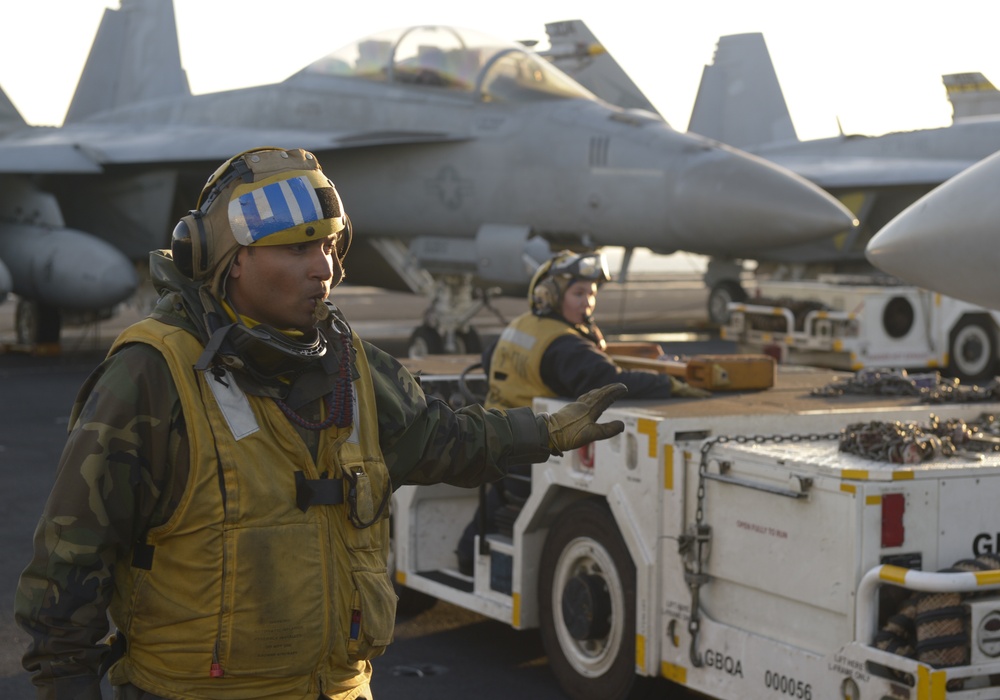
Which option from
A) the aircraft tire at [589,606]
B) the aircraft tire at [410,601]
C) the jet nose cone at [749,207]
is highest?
the jet nose cone at [749,207]

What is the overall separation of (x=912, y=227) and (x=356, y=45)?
11.6 m

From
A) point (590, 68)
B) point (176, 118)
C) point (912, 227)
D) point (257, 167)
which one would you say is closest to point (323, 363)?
point (257, 167)

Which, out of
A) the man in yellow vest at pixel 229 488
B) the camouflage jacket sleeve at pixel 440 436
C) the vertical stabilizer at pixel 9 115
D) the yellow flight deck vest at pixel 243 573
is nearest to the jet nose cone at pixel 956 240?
the camouflage jacket sleeve at pixel 440 436

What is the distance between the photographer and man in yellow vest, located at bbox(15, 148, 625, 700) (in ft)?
8.09

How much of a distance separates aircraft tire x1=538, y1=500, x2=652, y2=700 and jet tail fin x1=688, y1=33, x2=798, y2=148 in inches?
1152

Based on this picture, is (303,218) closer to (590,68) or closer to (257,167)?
(257,167)

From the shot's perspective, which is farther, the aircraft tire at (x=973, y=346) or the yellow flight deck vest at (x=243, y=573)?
the aircraft tire at (x=973, y=346)

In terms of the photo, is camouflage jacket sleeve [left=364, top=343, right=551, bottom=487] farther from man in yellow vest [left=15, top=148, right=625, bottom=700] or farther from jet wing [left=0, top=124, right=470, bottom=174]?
jet wing [left=0, top=124, right=470, bottom=174]

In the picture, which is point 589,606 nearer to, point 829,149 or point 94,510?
point 94,510

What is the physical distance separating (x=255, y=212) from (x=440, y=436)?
650 mm

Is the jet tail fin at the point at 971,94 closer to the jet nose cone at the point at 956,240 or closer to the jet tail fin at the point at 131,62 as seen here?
the jet tail fin at the point at 131,62

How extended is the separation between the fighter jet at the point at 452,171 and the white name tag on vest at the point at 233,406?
1055cm

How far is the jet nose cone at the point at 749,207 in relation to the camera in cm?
1273

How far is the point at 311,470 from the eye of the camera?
2.65m
